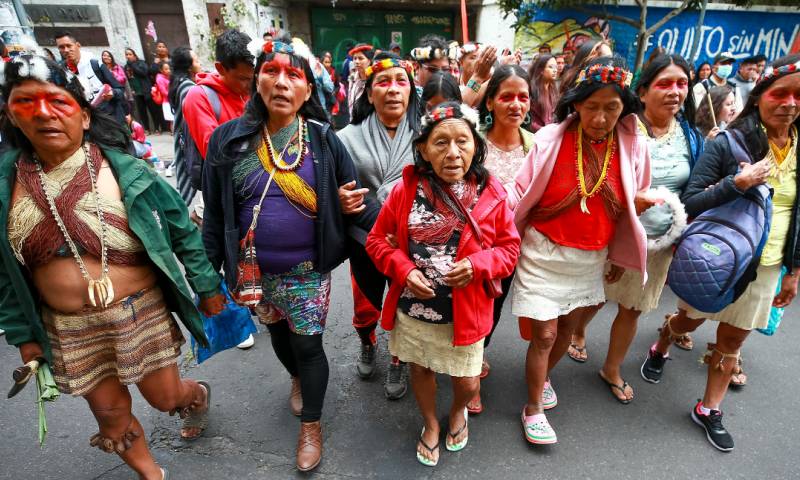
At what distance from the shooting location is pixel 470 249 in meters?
1.96

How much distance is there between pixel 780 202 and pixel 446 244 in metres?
1.83

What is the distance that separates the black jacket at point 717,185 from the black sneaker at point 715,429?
92cm

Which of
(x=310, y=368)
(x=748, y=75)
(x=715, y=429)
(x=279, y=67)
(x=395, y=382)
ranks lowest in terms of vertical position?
(x=715, y=429)

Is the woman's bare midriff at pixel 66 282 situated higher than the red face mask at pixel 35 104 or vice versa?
the red face mask at pixel 35 104

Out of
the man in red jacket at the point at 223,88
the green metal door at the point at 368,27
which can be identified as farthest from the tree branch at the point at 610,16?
the man in red jacket at the point at 223,88

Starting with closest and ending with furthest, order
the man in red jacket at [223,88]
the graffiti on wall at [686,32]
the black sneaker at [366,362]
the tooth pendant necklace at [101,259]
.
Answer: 1. the tooth pendant necklace at [101,259]
2. the man in red jacket at [223,88]
3. the black sneaker at [366,362]
4. the graffiti on wall at [686,32]

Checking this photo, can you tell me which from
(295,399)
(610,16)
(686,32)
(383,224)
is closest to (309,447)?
(295,399)

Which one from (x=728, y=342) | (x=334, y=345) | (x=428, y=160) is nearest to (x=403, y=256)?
(x=428, y=160)

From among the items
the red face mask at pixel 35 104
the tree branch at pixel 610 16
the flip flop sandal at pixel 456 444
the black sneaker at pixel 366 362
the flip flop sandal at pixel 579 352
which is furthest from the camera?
the tree branch at pixel 610 16

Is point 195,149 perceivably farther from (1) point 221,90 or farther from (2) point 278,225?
(2) point 278,225

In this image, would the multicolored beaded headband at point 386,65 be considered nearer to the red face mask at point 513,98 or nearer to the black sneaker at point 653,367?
the red face mask at point 513,98

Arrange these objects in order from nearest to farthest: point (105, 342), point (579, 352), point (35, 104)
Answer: point (35, 104) < point (105, 342) < point (579, 352)

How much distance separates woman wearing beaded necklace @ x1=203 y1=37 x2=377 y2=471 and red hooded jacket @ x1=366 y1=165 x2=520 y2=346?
0.26 meters

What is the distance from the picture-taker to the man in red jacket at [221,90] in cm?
266
